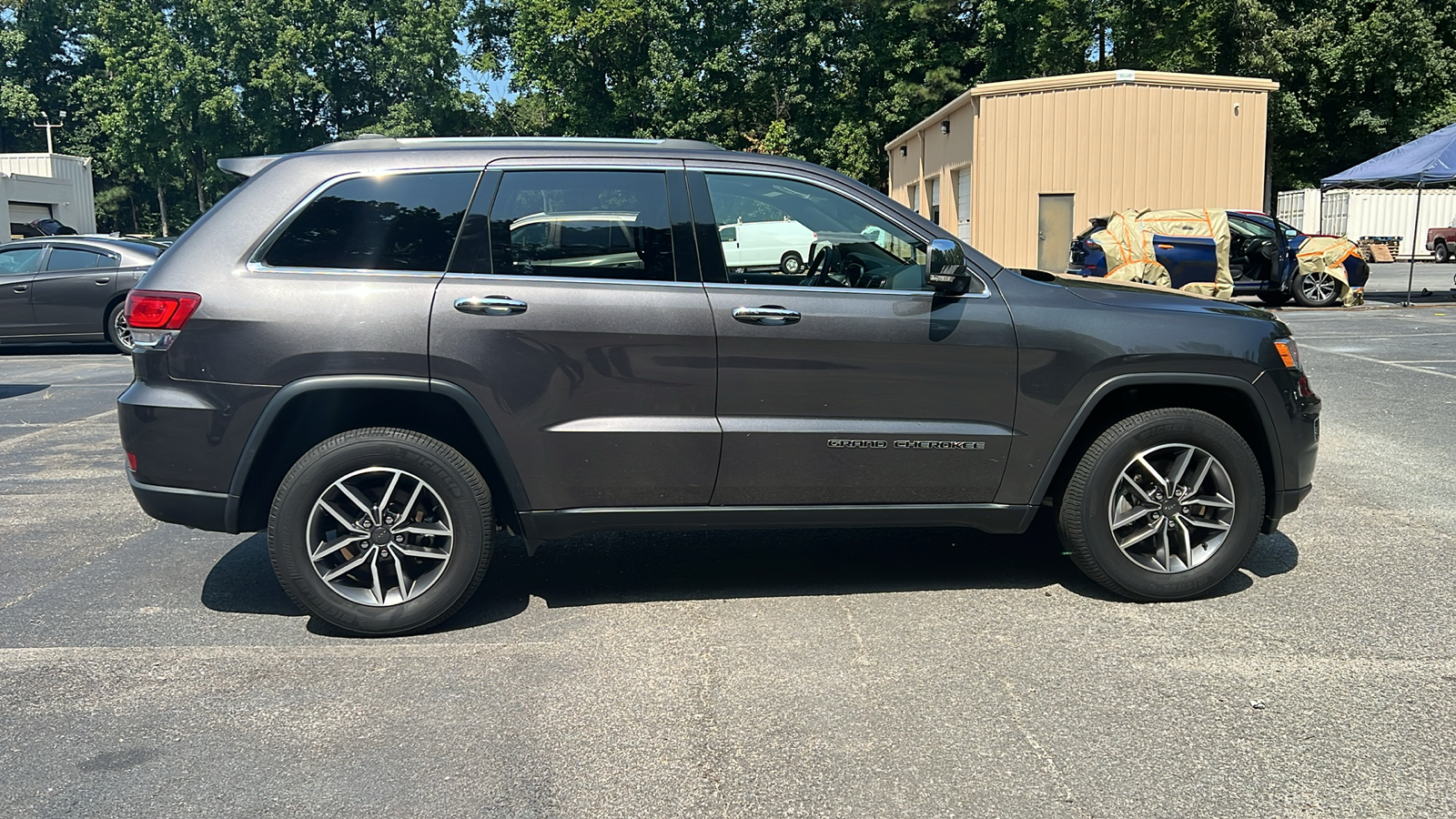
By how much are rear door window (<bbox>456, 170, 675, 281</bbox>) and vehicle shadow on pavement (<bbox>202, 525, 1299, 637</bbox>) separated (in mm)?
1397

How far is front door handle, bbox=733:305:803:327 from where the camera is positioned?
4270 mm

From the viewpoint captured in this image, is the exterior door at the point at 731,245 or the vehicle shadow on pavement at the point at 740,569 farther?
the vehicle shadow on pavement at the point at 740,569

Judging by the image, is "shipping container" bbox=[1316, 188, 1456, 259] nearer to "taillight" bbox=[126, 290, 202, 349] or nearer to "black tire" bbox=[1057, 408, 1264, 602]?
"black tire" bbox=[1057, 408, 1264, 602]

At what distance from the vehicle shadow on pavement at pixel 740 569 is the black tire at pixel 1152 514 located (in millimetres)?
201

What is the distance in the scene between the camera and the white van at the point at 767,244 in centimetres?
439

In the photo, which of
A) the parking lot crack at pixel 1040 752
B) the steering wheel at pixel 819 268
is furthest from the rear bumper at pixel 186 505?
the parking lot crack at pixel 1040 752

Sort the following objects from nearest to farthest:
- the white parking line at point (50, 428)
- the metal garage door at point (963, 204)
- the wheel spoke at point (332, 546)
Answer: the wheel spoke at point (332, 546) < the white parking line at point (50, 428) < the metal garage door at point (963, 204)

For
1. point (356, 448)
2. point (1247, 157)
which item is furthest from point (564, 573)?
point (1247, 157)

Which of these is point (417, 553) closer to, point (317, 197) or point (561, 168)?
point (317, 197)

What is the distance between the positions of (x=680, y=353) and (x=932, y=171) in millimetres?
24399

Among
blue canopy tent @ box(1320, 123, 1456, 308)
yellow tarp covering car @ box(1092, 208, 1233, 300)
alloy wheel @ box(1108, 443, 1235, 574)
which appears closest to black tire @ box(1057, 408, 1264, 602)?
Answer: alloy wheel @ box(1108, 443, 1235, 574)

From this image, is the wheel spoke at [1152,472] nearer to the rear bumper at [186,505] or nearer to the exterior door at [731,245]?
the exterior door at [731,245]

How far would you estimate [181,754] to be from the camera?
11.0 feet

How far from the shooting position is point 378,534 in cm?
425
